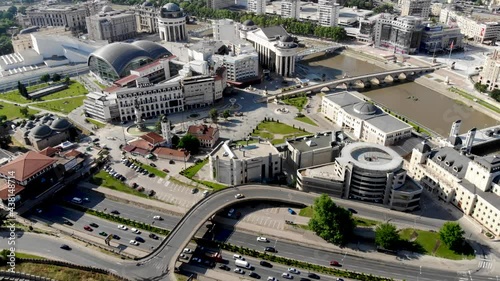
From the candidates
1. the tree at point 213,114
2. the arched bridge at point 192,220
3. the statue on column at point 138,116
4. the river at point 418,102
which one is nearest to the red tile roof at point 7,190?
the arched bridge at point 192,220

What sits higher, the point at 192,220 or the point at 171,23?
the point at 171,23

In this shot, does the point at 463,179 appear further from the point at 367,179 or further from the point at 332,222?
the point at 332,222

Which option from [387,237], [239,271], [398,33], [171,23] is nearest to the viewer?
[239,271]

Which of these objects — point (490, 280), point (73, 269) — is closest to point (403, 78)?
point (490, 280)

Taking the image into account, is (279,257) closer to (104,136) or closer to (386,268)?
(386,268)

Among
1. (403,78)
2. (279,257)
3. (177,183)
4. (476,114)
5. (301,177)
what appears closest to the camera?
(279,257)

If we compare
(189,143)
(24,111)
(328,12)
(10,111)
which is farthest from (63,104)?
(328,12)

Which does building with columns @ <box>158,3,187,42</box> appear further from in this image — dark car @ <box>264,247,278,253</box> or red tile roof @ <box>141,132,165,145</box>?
dark car @ <box>264,247,278,253</box>
